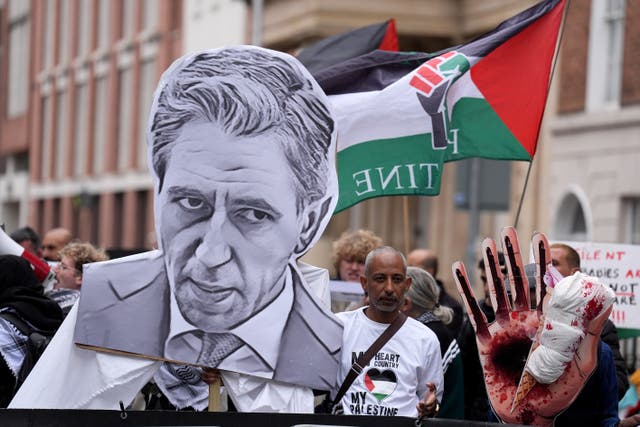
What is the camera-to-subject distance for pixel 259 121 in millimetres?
7031

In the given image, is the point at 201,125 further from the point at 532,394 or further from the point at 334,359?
the point at 532,394

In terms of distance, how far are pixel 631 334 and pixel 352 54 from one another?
287 centimetres

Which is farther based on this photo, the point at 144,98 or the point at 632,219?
the point at 144,98

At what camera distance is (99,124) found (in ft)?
151

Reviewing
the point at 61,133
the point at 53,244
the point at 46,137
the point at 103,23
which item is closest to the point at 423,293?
the point at 53,244

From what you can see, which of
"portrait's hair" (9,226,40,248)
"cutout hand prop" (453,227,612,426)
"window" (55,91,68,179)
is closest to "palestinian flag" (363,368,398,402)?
"cutout hand prop" (453,227,612,426)

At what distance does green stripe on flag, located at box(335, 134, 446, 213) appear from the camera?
372 inches

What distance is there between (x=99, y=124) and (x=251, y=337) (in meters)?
39.5

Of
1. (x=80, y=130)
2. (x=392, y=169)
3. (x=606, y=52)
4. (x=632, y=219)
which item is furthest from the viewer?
(x=80, y=130)

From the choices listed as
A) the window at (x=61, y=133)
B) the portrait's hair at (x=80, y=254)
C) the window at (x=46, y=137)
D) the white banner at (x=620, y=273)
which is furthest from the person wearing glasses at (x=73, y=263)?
the window at (x=46, y=137)

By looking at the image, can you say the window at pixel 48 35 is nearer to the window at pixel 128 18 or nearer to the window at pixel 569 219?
the window at pixel 128 18

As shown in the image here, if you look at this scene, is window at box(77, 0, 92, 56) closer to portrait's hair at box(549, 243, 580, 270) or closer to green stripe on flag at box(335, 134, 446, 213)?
green stripe on flag at box(335, 134, 446, 213)

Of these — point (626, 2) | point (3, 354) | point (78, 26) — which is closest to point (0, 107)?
point (78, 26)

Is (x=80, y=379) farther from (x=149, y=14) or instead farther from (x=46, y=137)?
(x=46, y=137)
